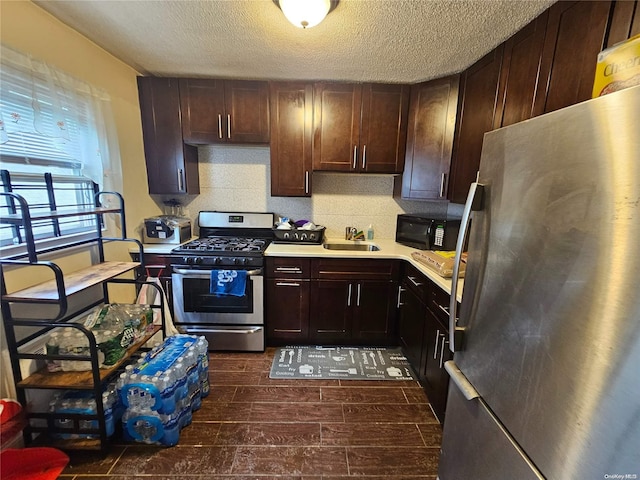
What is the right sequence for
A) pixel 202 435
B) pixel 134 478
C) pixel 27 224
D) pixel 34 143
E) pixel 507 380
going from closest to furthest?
pixel 507 380 → pixel 27 224 → pixel 134 478 → pixel 34 143 → pixel 202 435

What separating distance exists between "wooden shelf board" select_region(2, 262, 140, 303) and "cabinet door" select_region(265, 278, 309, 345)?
1.09 metres

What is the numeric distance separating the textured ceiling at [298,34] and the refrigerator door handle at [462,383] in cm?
177

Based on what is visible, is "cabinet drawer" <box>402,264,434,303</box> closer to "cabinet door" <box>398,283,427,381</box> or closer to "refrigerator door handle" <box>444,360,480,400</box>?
"cabinet door" <box>398,283,427,381</box>

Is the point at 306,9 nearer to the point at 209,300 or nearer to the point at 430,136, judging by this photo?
the point at 430,136

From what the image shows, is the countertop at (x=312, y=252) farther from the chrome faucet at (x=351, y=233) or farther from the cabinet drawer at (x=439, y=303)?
the chrome faucet at (x=351, y=233)

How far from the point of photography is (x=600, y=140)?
604 millimetres

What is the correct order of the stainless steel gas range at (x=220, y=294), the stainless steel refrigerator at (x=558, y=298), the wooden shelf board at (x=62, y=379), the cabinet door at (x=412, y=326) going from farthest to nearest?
1. the stainless steel gas range at (x=220, y=294)
2. the cabinet door at (x=412, y=326)
3. the wooden shelf board at (x=62, y=379)
4. the stainless steel refrigerator at (x=558, y=298)

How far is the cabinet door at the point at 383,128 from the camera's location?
2.45 m

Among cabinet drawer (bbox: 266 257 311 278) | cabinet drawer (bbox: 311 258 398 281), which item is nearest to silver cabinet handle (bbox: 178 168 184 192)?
cabinet drawer (bbox: 266 257 311 278)

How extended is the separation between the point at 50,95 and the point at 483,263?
7.52ft

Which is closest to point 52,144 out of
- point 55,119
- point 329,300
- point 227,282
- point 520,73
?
point 55,119

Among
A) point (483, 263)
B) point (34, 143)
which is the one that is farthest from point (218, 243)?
point (483, 263)

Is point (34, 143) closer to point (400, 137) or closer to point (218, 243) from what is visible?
point (218, 243)

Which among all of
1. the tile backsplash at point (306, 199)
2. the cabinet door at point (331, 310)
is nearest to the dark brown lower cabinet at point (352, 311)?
the cabinet door at point (331, 310)
